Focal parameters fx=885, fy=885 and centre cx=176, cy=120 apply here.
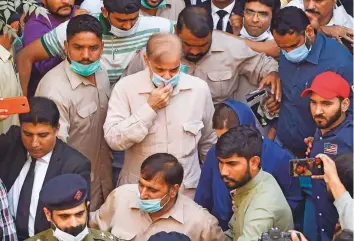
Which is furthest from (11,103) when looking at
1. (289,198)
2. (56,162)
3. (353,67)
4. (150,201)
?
(353,67)

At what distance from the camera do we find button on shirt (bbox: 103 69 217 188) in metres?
6.60

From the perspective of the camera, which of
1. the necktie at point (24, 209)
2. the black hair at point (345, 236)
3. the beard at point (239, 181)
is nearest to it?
the black hair at point (345, 236)

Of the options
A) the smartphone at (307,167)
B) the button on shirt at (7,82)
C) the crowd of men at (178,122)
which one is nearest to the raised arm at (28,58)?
the crowd of men at (178,122)

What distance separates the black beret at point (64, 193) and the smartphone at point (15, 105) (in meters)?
0.52

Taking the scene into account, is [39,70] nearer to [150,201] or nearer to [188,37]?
[188,37]

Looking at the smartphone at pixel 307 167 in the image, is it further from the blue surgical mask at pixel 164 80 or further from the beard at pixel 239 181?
the blue surgical mask at pixel 164 80

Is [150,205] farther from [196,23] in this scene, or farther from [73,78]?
[196,23]

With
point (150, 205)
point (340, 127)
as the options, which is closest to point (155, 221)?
point (150, 205)

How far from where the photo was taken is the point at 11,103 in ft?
19.0

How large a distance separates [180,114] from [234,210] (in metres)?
1.05

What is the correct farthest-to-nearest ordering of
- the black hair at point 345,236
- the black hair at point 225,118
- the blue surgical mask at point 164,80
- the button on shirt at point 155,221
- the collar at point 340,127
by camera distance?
the blue surgical mask at point 164,80
the black hair at point 225,118
the collar at point 340,127
the button on shirt at point 155,221
the black hair at point 345,236

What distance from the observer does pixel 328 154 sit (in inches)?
240

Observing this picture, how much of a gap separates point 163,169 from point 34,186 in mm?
919

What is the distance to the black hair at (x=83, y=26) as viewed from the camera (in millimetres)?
6770
